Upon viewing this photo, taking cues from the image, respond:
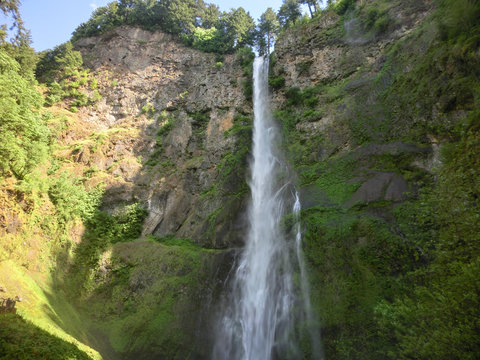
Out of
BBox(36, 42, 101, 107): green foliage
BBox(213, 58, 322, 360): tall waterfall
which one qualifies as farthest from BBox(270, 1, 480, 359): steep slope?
BBox(36, 42, 101, 107): green foliage

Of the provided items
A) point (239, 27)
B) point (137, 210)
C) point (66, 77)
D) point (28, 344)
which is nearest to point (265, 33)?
point (239, 27)

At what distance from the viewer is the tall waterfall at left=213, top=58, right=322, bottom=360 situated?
10.4 m

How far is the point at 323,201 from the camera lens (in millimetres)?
12703

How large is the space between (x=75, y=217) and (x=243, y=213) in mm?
10346

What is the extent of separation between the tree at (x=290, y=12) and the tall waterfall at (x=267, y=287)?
21512 mm

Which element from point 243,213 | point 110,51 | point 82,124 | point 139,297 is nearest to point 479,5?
point 243,213

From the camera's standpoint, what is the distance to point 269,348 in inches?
408

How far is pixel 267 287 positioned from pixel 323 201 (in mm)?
4790

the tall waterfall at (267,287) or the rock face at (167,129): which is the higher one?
the rock face at (167,129)

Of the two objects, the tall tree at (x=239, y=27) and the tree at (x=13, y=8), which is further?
the tall tree at (x=239, y=27)

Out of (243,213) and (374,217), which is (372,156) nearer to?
(374,217)

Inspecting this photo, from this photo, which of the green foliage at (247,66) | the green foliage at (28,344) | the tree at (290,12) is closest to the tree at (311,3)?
the tree at (290,12)

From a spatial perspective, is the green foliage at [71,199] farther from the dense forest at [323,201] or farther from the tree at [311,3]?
the tree at [311,3]

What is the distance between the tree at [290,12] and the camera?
29938 mm
